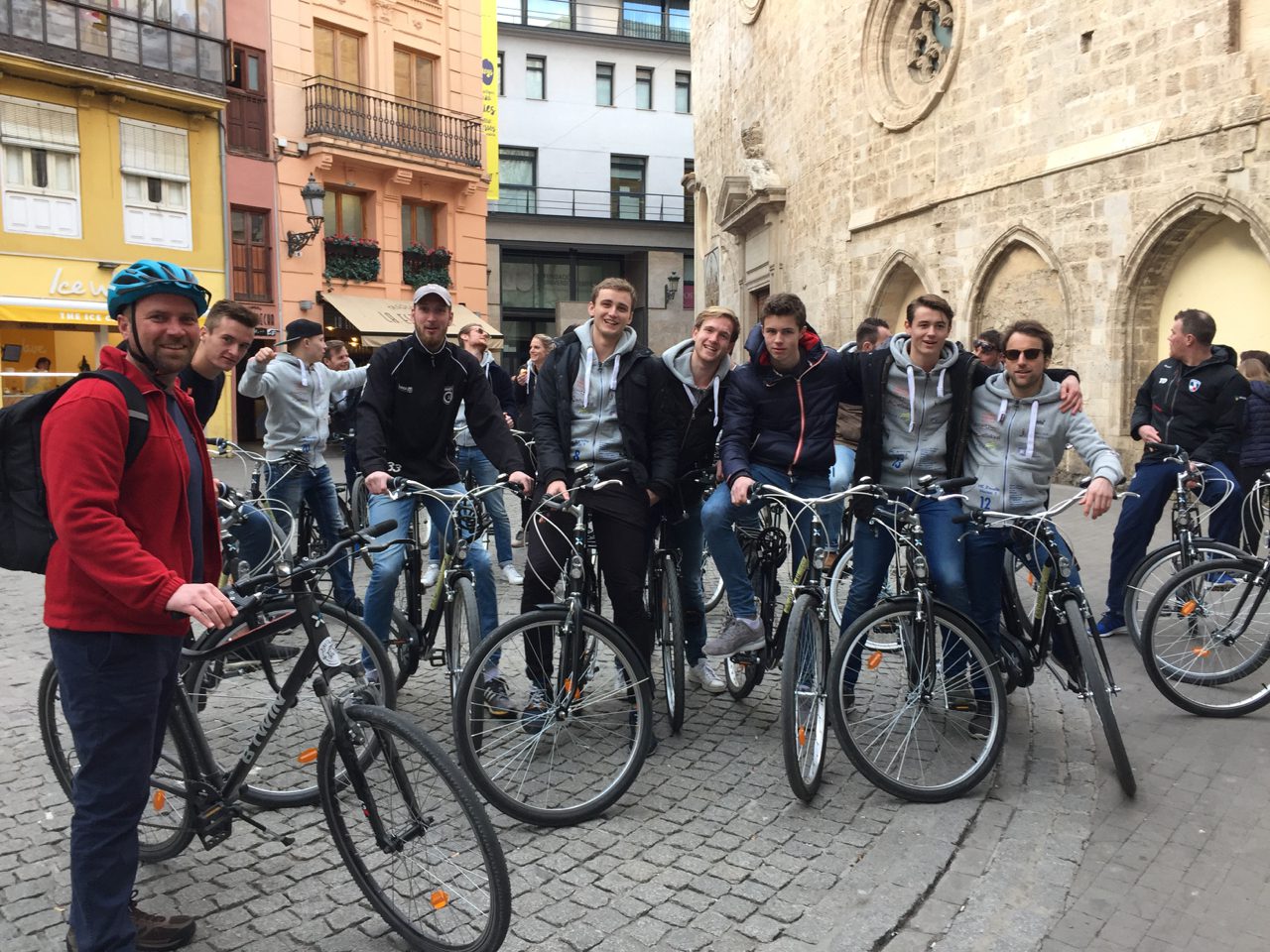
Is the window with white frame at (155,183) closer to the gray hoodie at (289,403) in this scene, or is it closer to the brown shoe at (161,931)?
the gray hoodie at (289,403)

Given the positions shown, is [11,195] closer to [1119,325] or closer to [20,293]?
[20,293]

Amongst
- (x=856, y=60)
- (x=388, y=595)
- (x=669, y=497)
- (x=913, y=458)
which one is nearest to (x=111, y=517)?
(x=388, y=595)

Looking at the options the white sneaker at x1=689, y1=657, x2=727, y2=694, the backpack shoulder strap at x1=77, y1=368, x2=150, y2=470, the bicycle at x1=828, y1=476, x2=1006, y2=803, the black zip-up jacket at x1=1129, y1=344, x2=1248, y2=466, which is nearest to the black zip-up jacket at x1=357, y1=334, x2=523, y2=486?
the white sneaker at x1=689, y1=657, x2=727, y2=694

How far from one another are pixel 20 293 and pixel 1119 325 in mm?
19841

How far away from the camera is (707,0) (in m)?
29.2

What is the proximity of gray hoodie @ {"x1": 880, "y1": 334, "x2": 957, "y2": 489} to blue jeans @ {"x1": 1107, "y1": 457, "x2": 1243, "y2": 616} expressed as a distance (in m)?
2.19

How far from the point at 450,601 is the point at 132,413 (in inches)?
91.0

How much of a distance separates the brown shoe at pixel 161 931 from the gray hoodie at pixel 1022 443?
3678 mm

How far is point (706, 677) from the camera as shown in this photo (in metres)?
5.72

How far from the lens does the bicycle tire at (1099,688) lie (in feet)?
13.7

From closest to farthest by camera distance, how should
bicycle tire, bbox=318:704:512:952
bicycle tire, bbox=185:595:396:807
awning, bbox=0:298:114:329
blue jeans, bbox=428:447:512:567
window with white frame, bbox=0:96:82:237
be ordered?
bicycle tire, bbox=318:704:512:952 < bicycle tire, bbox=185:595:396:807 < blue jeans, bbox=428:447:512:567 < awning, bbox=0:298:114:329 < window with white frame, bbox=0:96:82:237

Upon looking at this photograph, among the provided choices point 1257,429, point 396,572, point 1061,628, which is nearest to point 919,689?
point 1061,628

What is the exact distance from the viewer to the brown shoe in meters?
3.11

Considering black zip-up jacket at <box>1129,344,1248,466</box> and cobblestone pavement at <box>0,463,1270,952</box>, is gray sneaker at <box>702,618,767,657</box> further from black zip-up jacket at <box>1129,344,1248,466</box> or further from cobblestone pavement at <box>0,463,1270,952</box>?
black zip-up jacket at <box>1129,344,1248,466</box>
